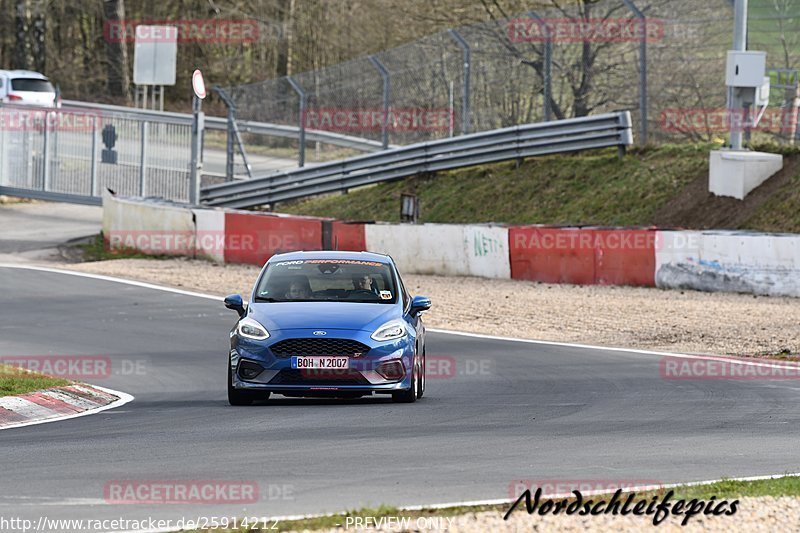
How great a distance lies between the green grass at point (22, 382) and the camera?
12.6 m

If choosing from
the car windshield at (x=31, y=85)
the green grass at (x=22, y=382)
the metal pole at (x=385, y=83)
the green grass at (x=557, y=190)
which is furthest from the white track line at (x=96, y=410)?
the car windshield at (x=31, y=85)

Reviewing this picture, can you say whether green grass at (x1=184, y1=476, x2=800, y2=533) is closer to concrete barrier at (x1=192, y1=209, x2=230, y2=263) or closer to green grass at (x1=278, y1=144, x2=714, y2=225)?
green grass at (x1=278, y1=144, x2=714, y2=225)

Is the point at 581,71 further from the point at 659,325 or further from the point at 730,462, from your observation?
the point at 730,462

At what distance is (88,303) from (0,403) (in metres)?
10.2

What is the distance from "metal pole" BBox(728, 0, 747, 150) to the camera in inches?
959

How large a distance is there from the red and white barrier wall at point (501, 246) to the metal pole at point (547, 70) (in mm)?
5027

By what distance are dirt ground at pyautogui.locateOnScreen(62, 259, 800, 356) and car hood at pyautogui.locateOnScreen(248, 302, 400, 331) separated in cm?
605

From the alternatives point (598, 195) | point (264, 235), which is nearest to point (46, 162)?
point (264, 235)

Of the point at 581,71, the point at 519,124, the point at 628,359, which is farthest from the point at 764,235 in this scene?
the point at 519,124

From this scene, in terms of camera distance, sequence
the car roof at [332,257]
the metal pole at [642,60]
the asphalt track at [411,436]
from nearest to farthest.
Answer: the asphalt track at [411,436]
the car roof at [332,257]
the metal pole at [642,60]

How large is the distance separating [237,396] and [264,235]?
14605 millimetres

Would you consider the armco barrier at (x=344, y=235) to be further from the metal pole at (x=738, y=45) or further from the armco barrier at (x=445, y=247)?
the metal pole at (x=738, y=45)

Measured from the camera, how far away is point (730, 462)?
30.7ft

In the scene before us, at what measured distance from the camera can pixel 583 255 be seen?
2328cm
